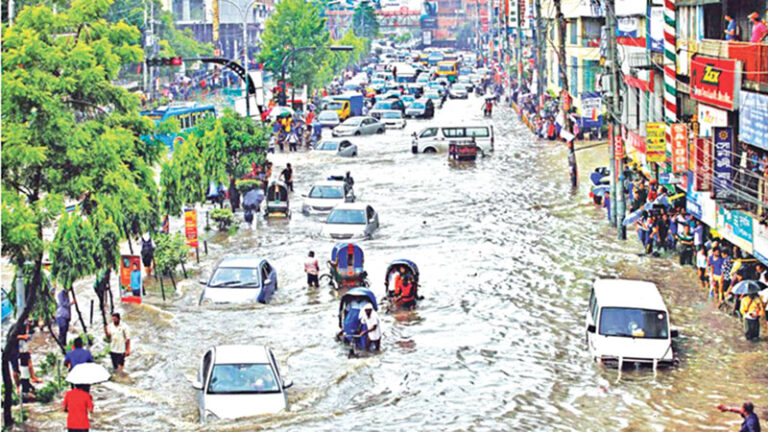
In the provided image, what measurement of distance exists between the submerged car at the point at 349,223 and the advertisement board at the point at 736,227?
1253cm

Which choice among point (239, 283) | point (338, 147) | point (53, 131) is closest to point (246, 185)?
point (239, 283)

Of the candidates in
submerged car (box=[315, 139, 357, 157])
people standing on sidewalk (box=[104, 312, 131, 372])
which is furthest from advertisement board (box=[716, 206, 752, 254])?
submerged car (box=[315, 139, 357, 157])

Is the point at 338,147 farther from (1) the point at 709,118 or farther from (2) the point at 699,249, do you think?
(2) the point at 699,249

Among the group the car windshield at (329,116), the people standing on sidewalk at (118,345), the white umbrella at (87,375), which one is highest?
the car windshield at (329,116)

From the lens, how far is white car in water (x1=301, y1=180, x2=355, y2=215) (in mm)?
46656

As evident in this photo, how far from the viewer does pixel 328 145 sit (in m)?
69.6

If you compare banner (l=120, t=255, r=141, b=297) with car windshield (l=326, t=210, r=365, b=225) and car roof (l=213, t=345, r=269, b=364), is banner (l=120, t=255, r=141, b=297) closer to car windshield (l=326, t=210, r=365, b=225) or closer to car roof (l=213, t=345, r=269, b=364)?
car roof (l=213, t=345, r=269, b=364)

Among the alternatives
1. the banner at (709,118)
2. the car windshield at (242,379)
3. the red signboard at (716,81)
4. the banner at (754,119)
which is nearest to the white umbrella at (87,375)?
the car windshield at (242,379)

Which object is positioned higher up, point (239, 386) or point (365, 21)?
point (365, 21)

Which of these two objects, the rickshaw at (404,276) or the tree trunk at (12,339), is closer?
the tree trunk at (12,339)

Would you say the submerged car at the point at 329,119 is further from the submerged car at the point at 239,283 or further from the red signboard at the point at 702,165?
the submerged car at the point at 239,283

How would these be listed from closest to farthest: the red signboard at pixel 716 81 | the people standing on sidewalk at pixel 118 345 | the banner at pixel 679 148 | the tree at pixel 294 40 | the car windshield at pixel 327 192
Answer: the people standing on sidewalk at pixel 118 345 < the red signboard at pixel 716 81 < the banner at pixel 679 148 < the car windshield at pixel 327 192 < the tree at pixel 294 40

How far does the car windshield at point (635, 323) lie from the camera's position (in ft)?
81.5

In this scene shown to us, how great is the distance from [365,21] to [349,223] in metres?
159
